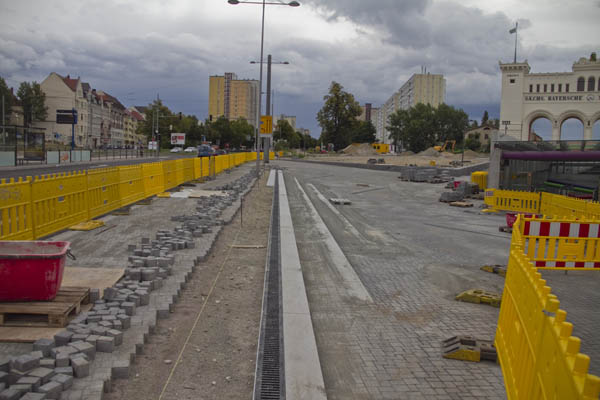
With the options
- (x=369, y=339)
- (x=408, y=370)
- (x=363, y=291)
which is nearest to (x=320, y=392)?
(x=408, y=370)

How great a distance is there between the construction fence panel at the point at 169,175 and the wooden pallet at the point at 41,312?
14757 mm

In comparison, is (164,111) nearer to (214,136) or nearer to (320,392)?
(214,136)

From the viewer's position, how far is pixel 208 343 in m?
5.14

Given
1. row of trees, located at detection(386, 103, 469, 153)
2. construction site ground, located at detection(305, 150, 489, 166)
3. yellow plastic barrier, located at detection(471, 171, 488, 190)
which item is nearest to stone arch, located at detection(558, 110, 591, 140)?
construction site ground, located at detection(305, 150, 489, 166)

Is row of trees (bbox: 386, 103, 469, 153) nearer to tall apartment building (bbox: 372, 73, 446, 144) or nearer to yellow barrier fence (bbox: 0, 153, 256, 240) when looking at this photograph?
tall apartment building (bbox: 372, 73, 446, 144)

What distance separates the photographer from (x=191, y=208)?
15781 millimetres

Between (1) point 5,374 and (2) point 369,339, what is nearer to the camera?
(1) point 5,374

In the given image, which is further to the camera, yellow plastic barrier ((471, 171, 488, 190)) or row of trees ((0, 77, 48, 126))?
row of trees ((0, 77, 48, 126))

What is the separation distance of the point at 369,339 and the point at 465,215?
13.5m

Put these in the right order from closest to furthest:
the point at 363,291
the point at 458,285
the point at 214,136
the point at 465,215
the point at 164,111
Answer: the point at 363,291 < the point at 458,285 < the point at 465,215 < the point at 164,111 < the point at 214,136

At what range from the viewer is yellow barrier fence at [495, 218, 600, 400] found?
2051 mm

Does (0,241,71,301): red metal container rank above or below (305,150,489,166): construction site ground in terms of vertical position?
below

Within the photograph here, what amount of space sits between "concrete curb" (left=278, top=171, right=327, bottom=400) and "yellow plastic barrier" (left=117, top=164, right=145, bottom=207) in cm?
806

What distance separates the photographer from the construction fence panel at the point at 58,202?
30.7 feet
